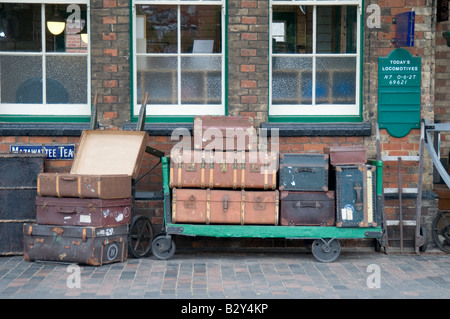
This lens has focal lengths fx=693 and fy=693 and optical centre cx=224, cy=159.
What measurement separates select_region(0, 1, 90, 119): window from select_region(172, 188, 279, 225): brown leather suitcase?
6.12ft

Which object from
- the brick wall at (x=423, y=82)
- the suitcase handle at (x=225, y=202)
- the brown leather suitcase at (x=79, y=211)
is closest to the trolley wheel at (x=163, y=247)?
the brown leather suitcase at (x=79, y=211)

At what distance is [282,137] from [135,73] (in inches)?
77.2

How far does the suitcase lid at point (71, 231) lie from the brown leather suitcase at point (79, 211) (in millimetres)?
55

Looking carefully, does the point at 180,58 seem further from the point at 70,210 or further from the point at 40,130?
the point at 70,210

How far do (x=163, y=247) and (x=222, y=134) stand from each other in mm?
1452

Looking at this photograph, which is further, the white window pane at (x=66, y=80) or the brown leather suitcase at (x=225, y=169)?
the white window pane at (x=66, y=80)

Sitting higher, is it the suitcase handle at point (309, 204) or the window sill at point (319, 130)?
the window sill at point (319, 130)

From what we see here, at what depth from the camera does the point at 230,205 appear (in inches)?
301

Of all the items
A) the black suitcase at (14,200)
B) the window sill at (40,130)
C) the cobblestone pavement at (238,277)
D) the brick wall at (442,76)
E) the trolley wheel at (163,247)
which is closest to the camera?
the cobblestone pavement at (238,277)

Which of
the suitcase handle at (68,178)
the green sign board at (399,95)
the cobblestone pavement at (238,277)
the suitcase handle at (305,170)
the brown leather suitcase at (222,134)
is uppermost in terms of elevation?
the green sign board at (399,95)

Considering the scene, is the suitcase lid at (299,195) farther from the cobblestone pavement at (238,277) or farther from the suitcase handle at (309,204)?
the cobblestone pavement at (238,277)

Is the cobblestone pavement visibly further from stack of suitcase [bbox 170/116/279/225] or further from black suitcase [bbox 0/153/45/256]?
stack of suitcase [bbox 170/116/279/225]

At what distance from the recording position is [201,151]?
25.0 feet

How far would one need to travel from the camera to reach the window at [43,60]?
334 inches
